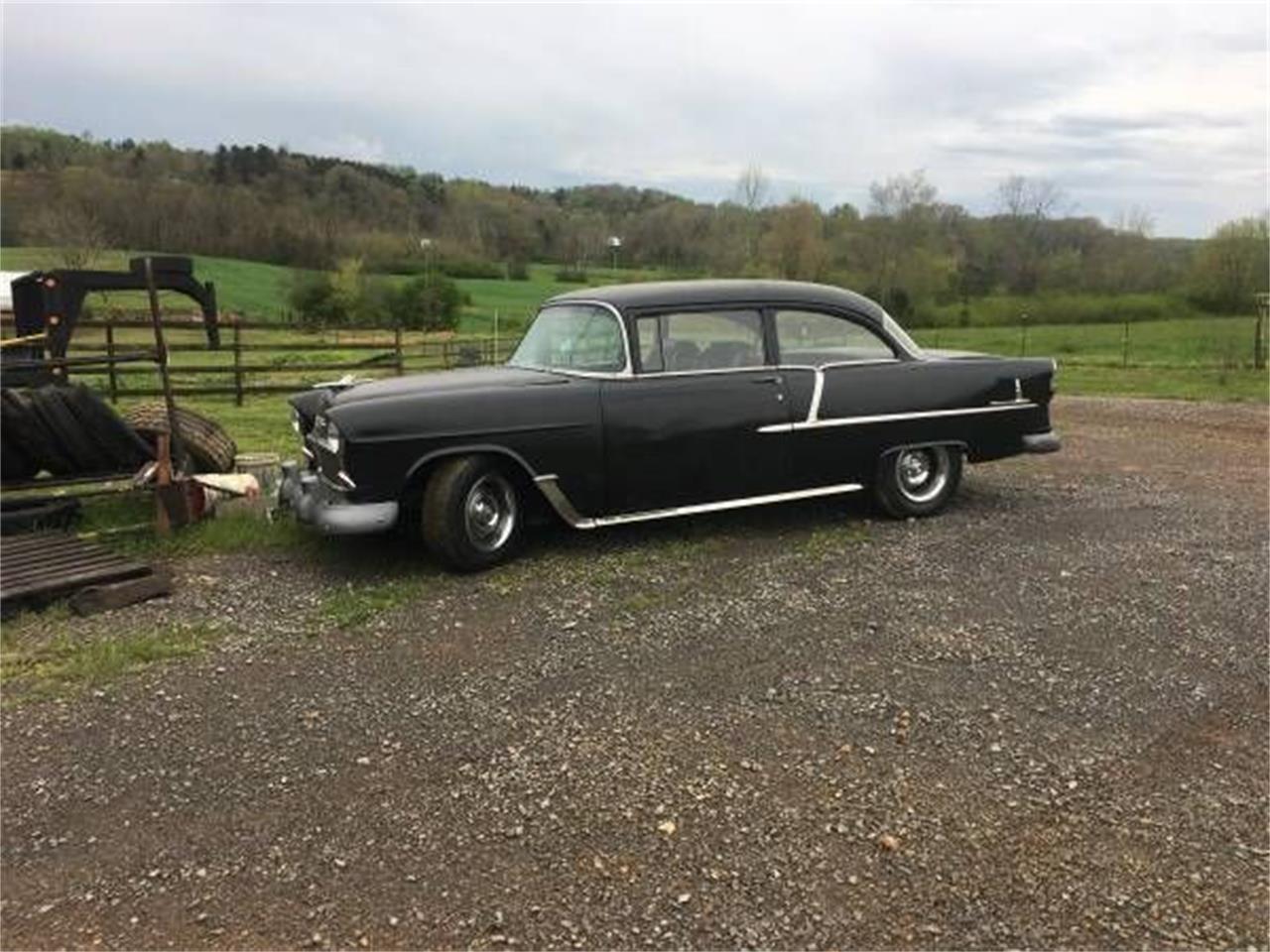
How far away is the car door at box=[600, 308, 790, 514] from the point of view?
614 centimetres

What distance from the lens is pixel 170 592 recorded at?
5328 millimetres

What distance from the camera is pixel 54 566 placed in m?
5.40

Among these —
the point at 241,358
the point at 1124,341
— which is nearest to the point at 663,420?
the point at 241,358

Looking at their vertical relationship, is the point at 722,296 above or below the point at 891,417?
above

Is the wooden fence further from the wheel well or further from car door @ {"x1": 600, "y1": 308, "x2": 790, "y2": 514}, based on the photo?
car door @ {"x1": 600, "y1": 308, "x2": 790, "y2": 514}

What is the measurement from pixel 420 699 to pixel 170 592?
2.03 metres

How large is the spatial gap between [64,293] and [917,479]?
20.1 ft

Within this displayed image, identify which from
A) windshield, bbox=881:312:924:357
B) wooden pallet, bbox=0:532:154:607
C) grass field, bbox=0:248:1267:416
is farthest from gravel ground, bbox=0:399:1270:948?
grass field, bbox=0:248:1267:416

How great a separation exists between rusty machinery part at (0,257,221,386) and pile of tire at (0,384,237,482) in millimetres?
456

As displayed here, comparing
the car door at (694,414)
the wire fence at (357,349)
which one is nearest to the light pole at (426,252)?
the wire fence at (357,349)

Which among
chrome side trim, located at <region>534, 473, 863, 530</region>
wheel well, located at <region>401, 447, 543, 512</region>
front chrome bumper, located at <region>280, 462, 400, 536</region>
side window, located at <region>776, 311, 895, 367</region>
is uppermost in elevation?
side window, located at <region>776, 311, 895, 367</region>

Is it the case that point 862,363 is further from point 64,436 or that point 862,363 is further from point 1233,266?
point 1233,266

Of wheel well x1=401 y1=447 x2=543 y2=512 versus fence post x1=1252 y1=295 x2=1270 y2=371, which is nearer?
wheel well x1=401 y1=447 x2=543 y2=512

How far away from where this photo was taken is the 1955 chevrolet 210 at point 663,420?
5.70m
